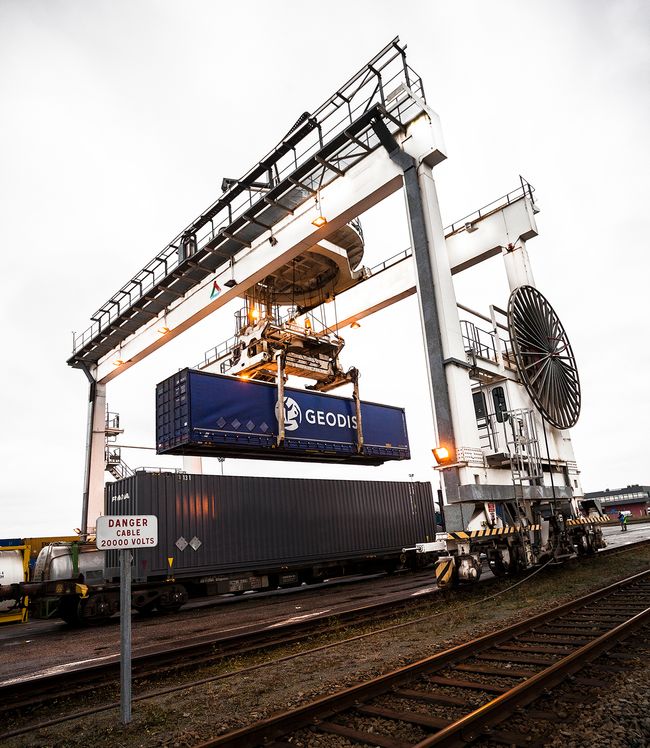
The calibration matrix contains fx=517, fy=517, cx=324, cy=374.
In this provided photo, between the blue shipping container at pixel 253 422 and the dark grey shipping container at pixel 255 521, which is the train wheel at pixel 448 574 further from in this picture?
the blue shipping container at pixel 253 422

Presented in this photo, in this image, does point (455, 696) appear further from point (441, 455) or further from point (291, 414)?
point (291, 414)

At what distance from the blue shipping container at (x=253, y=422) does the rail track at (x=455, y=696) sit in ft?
34.0

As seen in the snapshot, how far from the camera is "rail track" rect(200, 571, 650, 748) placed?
4.21 m

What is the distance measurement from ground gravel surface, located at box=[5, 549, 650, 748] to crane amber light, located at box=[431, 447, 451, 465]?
380 centimetres

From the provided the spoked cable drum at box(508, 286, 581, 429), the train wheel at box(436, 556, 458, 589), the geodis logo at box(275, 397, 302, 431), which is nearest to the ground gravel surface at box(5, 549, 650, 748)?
the train wheel at box(436, 556, 458, 589)

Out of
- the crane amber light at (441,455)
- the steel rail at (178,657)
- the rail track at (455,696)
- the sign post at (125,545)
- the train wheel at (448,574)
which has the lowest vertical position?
the steel rail at (178,657)

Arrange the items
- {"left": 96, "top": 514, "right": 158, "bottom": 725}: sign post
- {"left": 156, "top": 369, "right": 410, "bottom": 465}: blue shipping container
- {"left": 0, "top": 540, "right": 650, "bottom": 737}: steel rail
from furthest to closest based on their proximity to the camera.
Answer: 1. {"left": 156, "top": 369, "right": 410, "bottom": 465}: blue shipping container
2. {"left": 0, "top": 540, "right": 650, "bottom": 737}: steel rail
3. {"left": 96, "top": 514, "right": 158, "bottom": 725}: sign post

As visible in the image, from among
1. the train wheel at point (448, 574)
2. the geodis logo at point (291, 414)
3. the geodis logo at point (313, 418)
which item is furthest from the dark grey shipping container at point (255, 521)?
the train wheel at point (448, 574)

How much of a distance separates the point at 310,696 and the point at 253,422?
11601 mm

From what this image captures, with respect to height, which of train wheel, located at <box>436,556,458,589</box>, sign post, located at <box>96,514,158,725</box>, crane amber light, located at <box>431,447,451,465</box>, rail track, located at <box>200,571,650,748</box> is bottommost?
rail track, located at <box>200,571,650,748</box>

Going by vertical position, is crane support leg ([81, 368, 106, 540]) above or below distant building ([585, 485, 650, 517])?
above

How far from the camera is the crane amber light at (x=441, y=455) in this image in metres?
12.8

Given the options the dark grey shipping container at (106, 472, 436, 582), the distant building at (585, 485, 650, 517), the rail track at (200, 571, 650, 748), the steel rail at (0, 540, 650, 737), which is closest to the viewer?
the rail track at (200, 571, 650, 748)

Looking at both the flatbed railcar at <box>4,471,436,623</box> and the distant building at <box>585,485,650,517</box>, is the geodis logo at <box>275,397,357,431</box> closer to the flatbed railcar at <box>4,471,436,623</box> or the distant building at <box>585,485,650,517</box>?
the flatbed railcar at <box>4,471,436,623</box>
